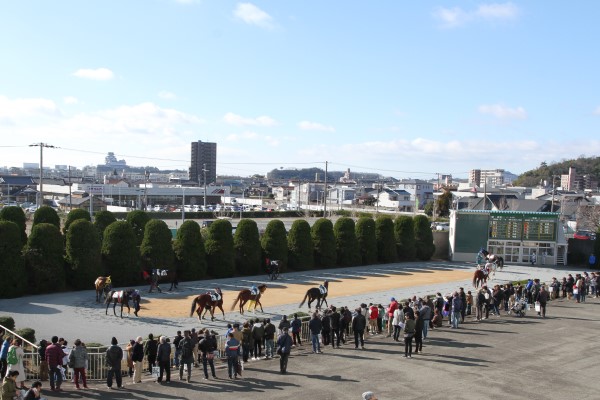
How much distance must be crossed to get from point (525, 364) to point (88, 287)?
1860 cm

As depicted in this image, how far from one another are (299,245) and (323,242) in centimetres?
187

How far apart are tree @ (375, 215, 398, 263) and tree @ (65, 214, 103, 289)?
709 inches

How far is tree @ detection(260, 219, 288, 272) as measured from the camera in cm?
3166

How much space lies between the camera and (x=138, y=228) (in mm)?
29203

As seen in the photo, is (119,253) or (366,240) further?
(366,240)

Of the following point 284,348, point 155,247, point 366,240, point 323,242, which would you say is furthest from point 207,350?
point 366,240

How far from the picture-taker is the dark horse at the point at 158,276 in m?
25.8

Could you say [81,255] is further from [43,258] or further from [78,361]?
[78,361]

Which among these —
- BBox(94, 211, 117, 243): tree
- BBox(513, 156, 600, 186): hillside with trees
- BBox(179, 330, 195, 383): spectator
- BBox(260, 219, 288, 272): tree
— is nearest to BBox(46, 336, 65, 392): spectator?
BBox(179, 330, 195, 383): spectator

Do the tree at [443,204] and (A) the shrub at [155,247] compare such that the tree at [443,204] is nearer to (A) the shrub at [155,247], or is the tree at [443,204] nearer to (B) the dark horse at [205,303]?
(A) the shrub at [155,247]

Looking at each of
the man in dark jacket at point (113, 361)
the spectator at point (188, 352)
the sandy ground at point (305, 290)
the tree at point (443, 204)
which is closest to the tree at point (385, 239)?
the sandy ground at point (305, 290)

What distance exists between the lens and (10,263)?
906 inches

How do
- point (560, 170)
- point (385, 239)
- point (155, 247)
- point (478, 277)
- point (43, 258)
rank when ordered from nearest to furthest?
point (43, 258) → point (155, 247) → point (478, 277) → point (385, 239) → point (560, 170)

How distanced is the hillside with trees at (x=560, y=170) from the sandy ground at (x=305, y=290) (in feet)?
427
